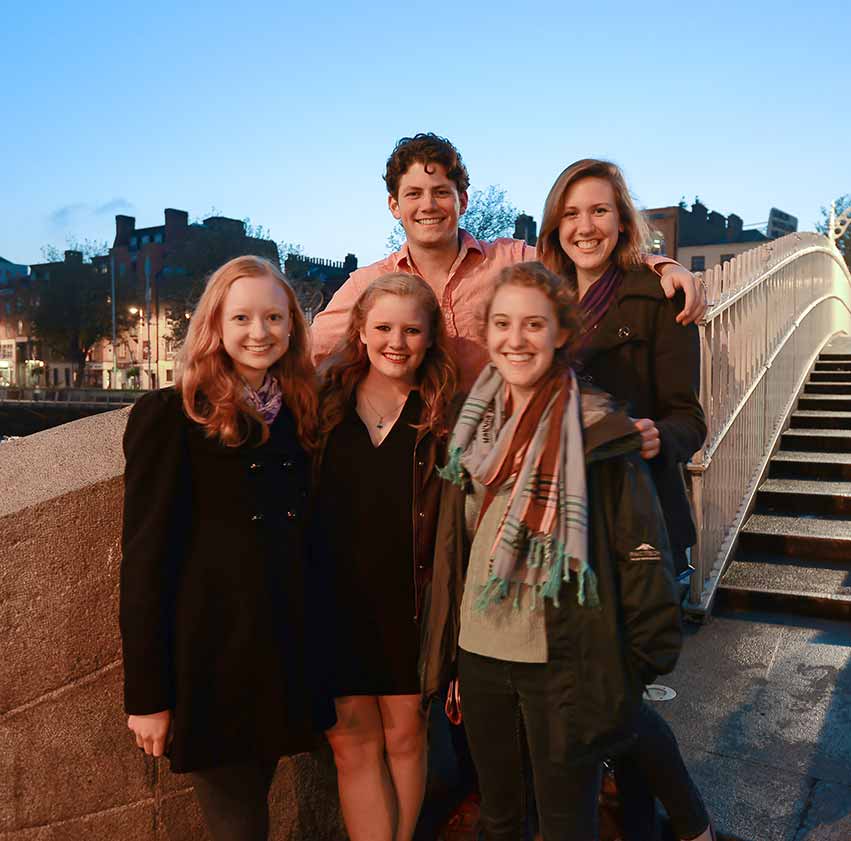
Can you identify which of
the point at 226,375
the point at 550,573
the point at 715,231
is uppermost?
the point at 715,231

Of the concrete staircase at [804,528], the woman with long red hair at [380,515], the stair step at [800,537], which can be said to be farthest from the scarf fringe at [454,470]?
the stair step at [800,537]

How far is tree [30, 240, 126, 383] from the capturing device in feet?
174

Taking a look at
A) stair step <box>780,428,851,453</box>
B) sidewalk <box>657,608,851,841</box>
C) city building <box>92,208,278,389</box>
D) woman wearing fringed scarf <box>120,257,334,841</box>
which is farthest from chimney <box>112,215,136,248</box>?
woman wearing fringed scarf <box>120,257,334,841</box>

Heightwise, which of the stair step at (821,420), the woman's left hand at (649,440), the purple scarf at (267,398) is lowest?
the stair step at (821,420)

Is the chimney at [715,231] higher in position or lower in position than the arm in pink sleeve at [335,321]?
higher

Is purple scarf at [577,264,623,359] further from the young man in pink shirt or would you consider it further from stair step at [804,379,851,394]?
stair step at [804,379,851,394]

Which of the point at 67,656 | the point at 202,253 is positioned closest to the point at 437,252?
the point at 67,656

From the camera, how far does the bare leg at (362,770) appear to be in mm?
2404

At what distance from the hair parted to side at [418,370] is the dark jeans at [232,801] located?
97cm

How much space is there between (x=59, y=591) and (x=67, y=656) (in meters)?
0.19

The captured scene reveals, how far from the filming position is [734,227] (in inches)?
2219

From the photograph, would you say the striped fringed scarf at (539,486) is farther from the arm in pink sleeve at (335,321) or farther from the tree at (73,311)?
the tree at (73,311)

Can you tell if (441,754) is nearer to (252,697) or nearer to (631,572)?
(252,697)

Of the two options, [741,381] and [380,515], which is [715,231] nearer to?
[741,381]
